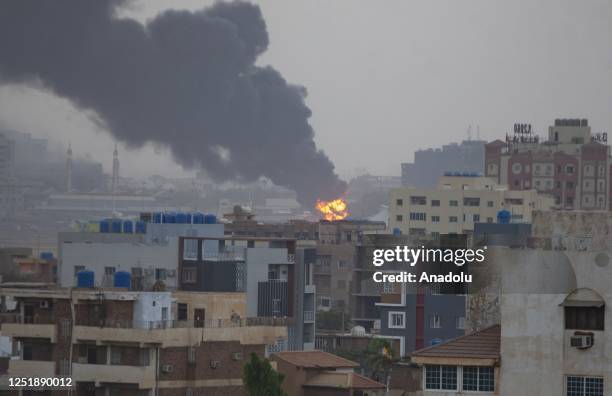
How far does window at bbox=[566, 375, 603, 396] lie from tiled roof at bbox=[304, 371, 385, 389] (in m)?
16.5

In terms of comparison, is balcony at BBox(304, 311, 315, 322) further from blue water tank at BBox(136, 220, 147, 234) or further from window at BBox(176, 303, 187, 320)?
window at BBox(176, 303, 187, 320)

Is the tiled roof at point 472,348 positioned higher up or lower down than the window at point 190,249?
lower down

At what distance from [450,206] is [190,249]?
187ft

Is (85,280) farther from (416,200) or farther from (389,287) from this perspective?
(416,200)

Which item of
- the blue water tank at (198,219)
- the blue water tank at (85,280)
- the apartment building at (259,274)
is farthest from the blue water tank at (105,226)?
the blue water tank at (85,280)

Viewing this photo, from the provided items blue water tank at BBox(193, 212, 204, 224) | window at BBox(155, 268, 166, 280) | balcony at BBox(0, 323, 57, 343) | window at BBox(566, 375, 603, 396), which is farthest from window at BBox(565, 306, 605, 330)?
blue water tank at BBox(193, 212, 204, 224)

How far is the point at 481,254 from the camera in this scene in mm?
19562

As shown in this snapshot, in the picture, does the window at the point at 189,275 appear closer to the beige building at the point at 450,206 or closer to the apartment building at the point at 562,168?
the beige building at the point at 450,206

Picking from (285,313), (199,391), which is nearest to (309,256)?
(285,313)

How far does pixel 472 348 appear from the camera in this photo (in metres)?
17.0

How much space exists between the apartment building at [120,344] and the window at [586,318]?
13870 millimetres

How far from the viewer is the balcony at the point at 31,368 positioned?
1186 inches

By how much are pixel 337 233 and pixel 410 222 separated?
409 cm

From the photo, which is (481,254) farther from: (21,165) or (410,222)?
(21,165)
